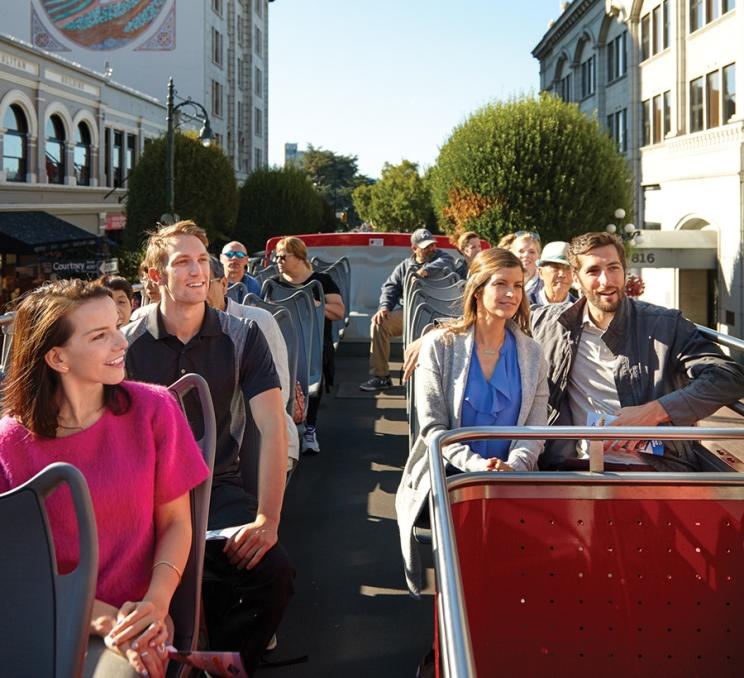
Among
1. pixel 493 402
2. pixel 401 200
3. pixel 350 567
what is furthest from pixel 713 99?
pixel 493 402

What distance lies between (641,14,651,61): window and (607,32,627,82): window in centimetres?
232

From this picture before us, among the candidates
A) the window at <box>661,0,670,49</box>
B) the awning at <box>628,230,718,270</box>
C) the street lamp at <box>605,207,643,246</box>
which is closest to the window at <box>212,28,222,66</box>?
the window at <box>661,0,670,49</box>

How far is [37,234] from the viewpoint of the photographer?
3547 centimetres

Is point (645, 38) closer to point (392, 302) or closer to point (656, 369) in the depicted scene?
point (392, 302)

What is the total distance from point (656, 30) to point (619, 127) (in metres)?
6.95

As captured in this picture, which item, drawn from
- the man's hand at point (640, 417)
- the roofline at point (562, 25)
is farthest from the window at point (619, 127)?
the man's hand at point (640, 417)

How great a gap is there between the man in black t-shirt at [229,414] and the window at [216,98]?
67.6 meters

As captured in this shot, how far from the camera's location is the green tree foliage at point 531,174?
2642 cm

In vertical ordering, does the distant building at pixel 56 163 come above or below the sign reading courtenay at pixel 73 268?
above

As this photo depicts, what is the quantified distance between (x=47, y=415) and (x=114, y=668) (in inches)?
29.3

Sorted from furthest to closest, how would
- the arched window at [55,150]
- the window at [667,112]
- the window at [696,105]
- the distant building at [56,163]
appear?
1. the window at [667,112]
2. the arched window at [55,150]
3. the window at [696,105]
4. the distant building at [56,163]

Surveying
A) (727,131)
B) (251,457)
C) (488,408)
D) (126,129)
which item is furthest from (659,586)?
(126,129)

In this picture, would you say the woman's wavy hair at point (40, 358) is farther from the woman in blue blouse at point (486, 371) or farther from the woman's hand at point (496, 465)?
the woman in blue blouse at point (486, 371)

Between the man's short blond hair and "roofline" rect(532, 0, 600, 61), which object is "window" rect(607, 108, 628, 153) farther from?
the man's short blond hair
